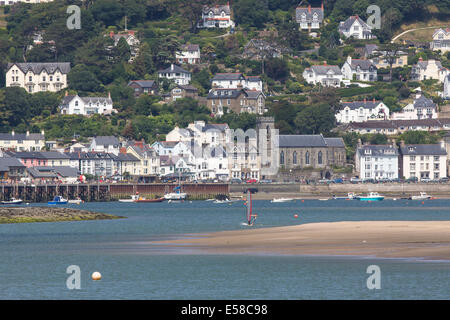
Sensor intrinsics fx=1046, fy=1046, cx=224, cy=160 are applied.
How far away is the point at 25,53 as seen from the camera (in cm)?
17512

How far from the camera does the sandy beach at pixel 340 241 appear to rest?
163 feet

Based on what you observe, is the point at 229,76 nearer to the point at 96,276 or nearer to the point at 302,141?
the point at 302,141

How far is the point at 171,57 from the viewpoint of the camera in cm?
16900

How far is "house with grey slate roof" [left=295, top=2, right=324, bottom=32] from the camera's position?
18412cm

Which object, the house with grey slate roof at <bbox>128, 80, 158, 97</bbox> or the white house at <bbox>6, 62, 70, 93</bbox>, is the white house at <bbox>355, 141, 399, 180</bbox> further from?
the white house at <bbox>6, 62, 70, 93</bbox>

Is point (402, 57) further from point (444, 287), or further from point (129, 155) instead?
point (444, 287)

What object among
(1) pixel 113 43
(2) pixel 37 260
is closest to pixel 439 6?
(1) pixel 113 43

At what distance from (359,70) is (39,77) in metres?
50.7

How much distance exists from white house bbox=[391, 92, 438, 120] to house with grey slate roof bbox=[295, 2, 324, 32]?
1334 inches

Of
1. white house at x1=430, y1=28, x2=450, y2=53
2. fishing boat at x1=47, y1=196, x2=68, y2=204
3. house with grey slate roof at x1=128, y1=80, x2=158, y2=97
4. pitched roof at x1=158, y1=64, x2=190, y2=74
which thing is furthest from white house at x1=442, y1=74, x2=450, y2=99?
fishing boat at x1=47, y1=196, x2=68, y2=204

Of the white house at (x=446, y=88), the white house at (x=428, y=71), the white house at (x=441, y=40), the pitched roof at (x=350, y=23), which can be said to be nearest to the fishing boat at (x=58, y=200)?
the white house at (x=446, y=88)

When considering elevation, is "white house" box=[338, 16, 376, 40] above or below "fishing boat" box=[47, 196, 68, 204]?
above

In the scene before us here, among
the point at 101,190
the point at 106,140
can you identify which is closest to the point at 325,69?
the point at 106,140

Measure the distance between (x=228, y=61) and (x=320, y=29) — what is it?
21.8 m
